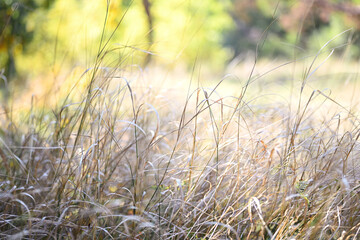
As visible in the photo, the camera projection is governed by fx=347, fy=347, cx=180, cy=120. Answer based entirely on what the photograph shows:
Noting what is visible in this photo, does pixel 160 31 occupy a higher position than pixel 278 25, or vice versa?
pixel 278 25

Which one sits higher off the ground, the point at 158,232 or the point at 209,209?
the point at 209,209

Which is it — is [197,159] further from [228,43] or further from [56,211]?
[228,43]

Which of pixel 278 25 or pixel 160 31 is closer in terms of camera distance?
pixel 160 31

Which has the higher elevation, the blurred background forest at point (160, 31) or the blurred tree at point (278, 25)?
the blurred tree at point (278, 25)

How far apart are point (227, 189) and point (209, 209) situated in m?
0.11

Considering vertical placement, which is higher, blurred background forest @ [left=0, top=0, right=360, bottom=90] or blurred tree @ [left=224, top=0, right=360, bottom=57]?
blurred tree @ [left=224, top=0, right=360, bottom=57]

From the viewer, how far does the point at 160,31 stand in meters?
7.44

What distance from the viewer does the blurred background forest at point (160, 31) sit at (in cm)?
183

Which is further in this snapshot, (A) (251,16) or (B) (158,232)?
(A) (251,16)

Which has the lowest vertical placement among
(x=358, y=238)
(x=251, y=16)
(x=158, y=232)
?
(x=158, y=232)

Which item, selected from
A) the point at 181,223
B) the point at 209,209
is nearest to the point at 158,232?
the point at 181,223

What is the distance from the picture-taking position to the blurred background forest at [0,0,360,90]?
1.83 metres

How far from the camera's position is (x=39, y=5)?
618 centimetres

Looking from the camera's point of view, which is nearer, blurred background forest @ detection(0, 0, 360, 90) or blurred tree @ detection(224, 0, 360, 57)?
blurred background forest @ detection(0, 0, 360, 90)
